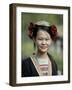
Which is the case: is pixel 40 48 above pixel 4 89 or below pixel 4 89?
above

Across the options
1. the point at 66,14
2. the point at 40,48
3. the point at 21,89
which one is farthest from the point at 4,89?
the point at 66,14

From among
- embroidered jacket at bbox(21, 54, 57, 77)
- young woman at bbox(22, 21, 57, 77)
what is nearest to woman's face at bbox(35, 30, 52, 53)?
young woman at bbox(22, 21, 57, 77)

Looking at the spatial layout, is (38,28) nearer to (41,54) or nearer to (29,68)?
(41,54)

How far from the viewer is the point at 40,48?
1.81 meters

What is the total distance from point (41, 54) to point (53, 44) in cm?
11

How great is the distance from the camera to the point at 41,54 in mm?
1824

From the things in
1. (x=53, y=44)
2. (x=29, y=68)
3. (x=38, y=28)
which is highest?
(x=38, y=28)

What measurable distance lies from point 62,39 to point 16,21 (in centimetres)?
37

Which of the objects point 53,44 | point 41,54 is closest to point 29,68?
point 41,54

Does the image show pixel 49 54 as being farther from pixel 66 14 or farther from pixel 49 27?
pixel 66 14

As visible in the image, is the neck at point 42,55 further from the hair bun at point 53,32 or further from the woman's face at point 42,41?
the hair bun at point 53,32

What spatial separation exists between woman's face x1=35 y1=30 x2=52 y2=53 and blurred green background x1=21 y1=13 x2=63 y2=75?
4 centimetres

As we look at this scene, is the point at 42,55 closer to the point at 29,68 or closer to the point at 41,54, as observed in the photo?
the point at 41,54

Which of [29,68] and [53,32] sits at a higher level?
[53,32]
